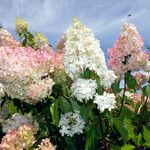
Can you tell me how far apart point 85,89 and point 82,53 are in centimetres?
28

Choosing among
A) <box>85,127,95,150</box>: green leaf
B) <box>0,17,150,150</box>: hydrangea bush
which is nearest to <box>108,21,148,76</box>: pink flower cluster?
<box>0,17,150,150</box>: hydrangea bush

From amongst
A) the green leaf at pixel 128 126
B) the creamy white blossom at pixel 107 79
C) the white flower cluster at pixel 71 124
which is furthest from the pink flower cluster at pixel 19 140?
the green leaf at pixel 128 126

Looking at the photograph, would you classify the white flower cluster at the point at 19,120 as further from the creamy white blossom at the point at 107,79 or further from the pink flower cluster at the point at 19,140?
the creamy white blossom at the point at 107,79

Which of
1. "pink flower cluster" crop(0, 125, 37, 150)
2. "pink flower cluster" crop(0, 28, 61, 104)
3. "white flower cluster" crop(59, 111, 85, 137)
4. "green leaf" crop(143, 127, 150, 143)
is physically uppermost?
"pink flower cluster" crop(0, 28, 61, 104)

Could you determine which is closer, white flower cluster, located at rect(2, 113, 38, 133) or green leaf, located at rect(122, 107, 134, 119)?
white flower cluster, located at rect(2, 113, 38, 133)

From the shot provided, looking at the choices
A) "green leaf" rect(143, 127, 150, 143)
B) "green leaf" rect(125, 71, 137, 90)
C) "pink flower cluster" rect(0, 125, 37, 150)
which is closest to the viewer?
"pink flower cluster" rect(0, 125, 37, 150)

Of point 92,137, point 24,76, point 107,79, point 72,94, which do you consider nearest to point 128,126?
point 92,137

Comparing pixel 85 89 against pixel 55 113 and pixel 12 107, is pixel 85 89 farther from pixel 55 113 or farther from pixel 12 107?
pixel 12 107

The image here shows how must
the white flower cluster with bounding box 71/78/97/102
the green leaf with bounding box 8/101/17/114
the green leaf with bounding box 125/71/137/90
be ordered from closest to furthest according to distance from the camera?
the white flower cluster with bounding box 71/78/97/102 → the green leaf with bounding box 8/101/17/114 → the green leaf with bounding box 125/71/137/90

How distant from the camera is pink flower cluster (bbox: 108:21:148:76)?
4949 millimetres

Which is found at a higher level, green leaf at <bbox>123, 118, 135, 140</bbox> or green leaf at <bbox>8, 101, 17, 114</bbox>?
green leaf at <bbox>8, 101, 17, 114</bbox>

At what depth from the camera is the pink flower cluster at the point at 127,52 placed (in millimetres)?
4949

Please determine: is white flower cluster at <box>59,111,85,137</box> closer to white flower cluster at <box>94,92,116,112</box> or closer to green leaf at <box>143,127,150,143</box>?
white flower cluster at <box>94,92,116,112</box>

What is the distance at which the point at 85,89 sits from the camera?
4238 millimetres
